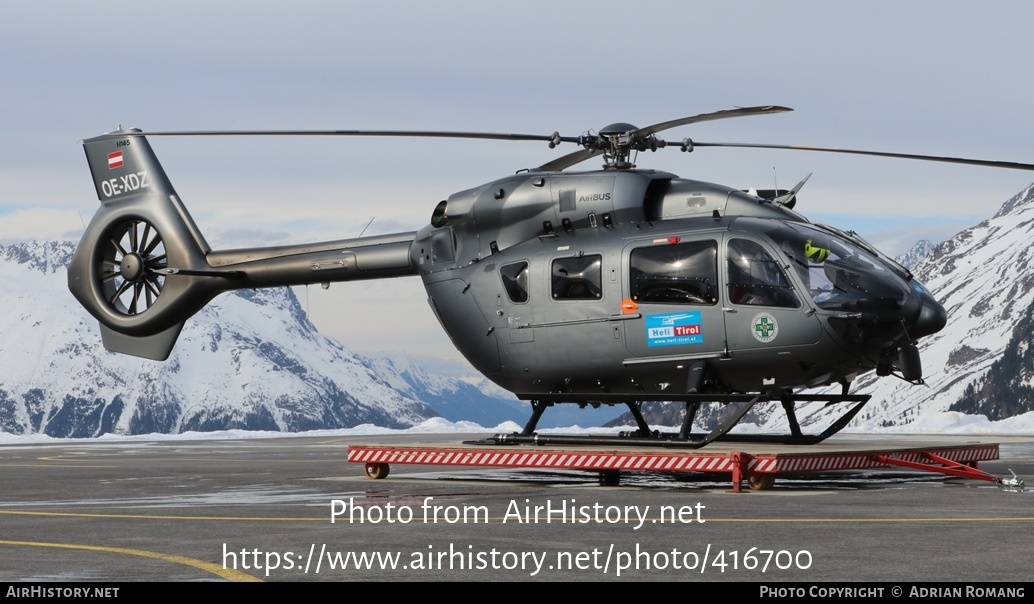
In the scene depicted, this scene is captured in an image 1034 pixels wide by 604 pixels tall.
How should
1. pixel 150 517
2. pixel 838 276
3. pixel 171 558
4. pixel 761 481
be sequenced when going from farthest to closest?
pixel 838 276 → pixel 761 481 → pixel 150 517 → pixel 171 558

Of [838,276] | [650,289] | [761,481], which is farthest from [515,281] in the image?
[761,481]

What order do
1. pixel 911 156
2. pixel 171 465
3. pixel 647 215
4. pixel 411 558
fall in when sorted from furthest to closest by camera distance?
pixel 171 465
pixel 647 215
pixel 911 156
pixel 411 558

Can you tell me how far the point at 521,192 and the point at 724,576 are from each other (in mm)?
11793

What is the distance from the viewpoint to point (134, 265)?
2669cm

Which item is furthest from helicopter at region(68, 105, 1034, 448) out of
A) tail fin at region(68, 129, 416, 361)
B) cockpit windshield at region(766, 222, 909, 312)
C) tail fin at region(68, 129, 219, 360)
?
tail fin at region(68, 129, 219, 360)

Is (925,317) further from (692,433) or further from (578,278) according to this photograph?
(578,278)

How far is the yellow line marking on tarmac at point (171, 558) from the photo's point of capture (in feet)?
33.2

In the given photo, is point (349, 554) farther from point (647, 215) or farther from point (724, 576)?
point (647, 215)

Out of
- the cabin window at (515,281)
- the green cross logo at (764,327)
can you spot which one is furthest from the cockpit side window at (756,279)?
the cabin window at (515,281)

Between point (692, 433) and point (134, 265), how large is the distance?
39.6 ft

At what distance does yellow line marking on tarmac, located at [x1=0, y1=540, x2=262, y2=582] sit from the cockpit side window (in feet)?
32.1

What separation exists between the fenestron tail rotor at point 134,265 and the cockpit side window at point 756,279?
41.4ft

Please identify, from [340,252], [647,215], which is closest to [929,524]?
[647,215]

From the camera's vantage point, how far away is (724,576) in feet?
32.8
